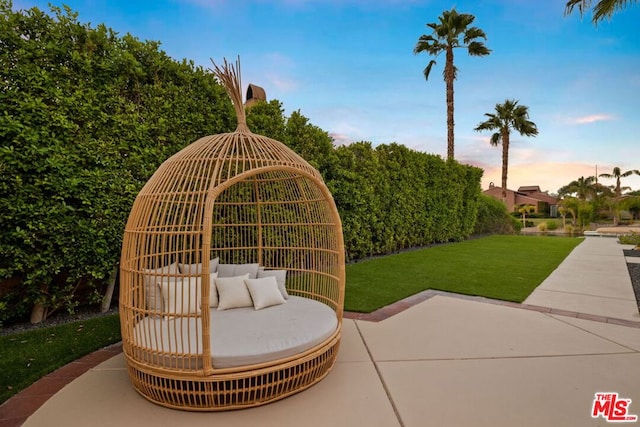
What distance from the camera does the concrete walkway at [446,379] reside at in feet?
7.19

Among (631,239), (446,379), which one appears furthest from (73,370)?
(631,239)

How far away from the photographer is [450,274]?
265 inches

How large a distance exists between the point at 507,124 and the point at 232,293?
24.5 metres

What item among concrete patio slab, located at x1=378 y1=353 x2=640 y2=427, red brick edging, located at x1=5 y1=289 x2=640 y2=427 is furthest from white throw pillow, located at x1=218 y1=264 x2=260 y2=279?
concrete patio slab, located at x1=378 y1=353 x2=640 y2=427

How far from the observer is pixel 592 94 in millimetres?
9586

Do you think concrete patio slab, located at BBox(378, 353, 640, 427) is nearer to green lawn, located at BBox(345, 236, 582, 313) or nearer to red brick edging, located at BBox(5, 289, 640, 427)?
red brick edging, located at BBox(5, 289, 640, 427)

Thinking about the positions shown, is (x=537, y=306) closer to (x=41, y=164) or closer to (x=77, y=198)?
(x=77, y=198)

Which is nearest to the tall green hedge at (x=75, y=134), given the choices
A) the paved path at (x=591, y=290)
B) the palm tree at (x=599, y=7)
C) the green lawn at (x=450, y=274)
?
the green lawn at (x=450, y=274)

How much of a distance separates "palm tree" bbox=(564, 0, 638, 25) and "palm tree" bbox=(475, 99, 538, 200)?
14.5 meters

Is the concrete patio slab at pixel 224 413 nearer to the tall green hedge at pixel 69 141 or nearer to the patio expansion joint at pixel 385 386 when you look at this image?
the patio expansion joint at pixel 385 386

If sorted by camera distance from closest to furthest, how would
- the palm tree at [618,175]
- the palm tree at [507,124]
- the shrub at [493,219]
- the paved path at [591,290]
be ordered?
the paved path at [591,290], the shrub at [493,219], the palm tree at [507,124], the palm tree at [618,175]

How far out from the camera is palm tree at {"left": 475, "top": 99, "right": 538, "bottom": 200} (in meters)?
22.2

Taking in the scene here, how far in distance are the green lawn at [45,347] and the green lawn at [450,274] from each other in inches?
117

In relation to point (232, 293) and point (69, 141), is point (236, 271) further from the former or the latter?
point (69, 141)
